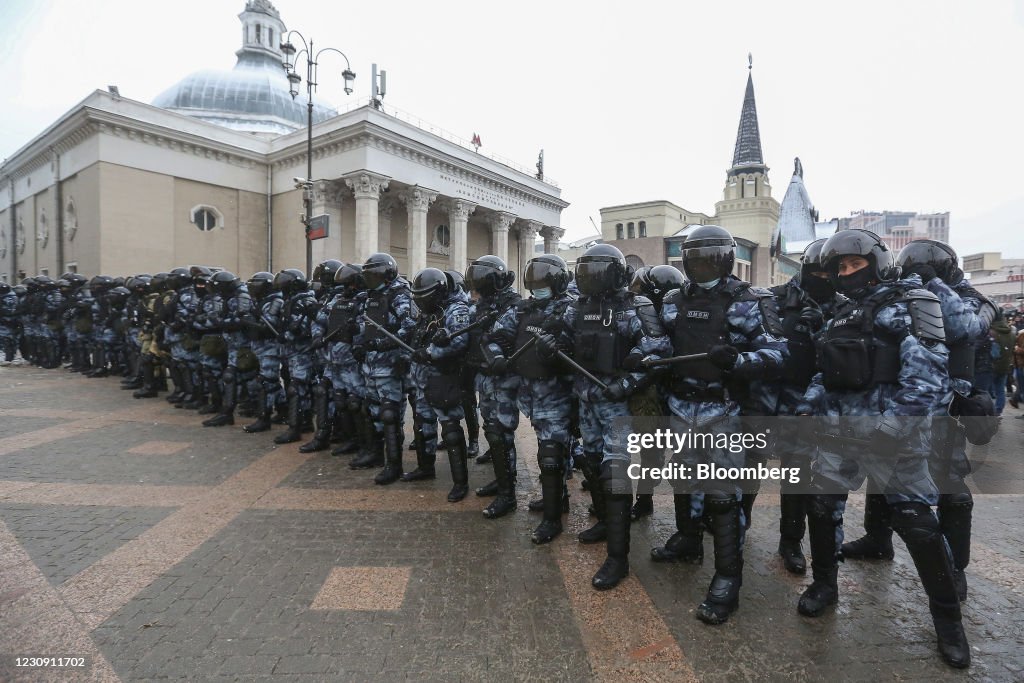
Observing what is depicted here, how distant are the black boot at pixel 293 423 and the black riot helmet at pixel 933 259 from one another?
6867 mm

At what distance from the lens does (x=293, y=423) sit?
7047mm

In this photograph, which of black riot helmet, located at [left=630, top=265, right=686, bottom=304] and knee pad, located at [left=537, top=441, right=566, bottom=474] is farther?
black riot helmet, located at [left=630, top=265, right=686, bottom=304]

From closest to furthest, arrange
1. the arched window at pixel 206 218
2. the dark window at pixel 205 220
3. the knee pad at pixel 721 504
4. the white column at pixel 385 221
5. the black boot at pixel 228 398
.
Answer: the knee pad at pixel 721 504, the black boot at pixel 228 398, the arched window at pixel 206 218, the dark window at pixel 205 220, the white column at pixel 385 221

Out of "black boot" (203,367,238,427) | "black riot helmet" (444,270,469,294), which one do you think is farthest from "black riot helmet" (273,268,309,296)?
"black riot helmet" (444,270,469,294)

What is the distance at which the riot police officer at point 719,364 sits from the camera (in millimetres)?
3090

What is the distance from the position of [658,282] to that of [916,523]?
334cm

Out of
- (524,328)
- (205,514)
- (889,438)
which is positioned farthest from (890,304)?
(205,514)

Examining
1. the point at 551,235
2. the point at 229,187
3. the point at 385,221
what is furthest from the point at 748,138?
the point at 229,187

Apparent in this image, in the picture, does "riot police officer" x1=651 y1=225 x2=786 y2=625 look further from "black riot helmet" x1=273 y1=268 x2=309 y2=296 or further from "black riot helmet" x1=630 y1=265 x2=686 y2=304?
"black riot helmet" x1=273 y1=268 x2=309 y2=296

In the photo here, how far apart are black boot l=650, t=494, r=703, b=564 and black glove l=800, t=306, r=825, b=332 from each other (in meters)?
1.48

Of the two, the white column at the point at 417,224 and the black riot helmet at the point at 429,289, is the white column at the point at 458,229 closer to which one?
the white column at the point at 417,224

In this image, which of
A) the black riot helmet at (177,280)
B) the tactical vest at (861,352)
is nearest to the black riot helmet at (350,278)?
the black riot helmet at (177,280)

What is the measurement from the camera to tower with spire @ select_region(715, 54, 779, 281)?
232 ft

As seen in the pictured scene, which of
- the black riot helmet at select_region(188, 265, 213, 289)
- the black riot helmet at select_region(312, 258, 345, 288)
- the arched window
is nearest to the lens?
the black riot helmet at select_region(312, 258, 345, 288)
